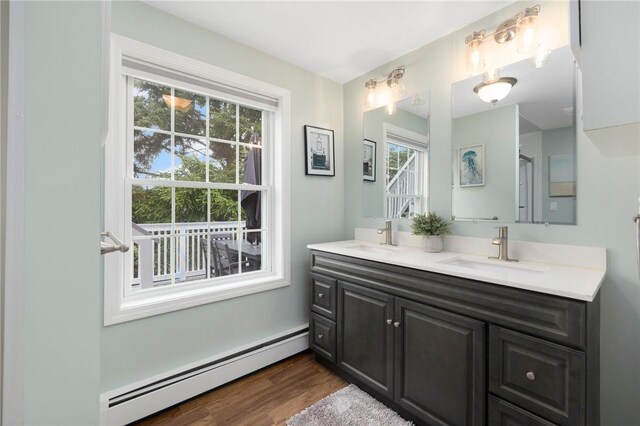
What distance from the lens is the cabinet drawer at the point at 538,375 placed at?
1.09m

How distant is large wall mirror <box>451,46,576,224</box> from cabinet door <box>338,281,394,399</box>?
89cm

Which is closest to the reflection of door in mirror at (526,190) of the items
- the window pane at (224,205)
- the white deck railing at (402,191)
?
the white deck railing at (402,191)

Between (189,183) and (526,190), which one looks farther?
(189,183)

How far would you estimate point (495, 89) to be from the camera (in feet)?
6.17

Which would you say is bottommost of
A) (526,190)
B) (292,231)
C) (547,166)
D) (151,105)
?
(292,231)

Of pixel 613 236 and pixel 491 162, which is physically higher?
pixel 491 162

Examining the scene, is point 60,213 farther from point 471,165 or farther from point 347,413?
point 471,165

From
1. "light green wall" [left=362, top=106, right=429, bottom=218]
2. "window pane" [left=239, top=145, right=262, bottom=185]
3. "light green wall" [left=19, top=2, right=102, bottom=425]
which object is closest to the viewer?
"light green wall" [left=19, top=2, right=102, bottom=425]

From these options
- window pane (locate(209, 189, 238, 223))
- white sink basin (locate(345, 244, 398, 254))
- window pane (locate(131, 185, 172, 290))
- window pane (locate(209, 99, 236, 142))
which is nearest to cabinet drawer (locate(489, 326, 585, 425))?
white sink basin (locate(345, 244, 398, 254))

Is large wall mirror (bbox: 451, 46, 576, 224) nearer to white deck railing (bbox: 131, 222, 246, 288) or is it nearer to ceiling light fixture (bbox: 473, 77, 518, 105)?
ceiling light fixture (bbox: 473, 77, 518, 105)

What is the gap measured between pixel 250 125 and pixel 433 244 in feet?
5.69

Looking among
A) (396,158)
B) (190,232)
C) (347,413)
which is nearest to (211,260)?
(190,232)

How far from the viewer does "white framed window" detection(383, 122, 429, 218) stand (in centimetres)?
228

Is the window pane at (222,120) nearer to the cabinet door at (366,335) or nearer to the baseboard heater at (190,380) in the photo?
the cabinet door at (366,335)
